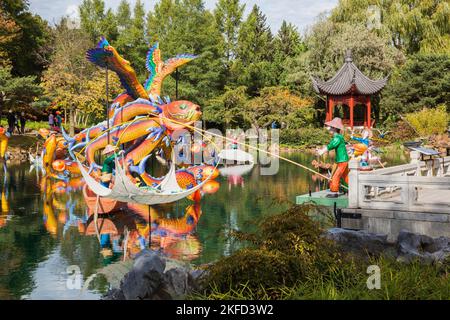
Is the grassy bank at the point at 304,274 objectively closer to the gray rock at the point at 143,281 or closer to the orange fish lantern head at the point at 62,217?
the gray rock at the point at 143,281

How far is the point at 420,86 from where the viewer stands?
1136 inches

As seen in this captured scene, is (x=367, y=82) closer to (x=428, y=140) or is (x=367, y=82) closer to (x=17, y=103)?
(x=428, y=140)

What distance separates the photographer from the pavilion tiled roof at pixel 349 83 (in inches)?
1173

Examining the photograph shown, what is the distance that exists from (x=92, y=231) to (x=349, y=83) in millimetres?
23304

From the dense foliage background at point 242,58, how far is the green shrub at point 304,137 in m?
0.18

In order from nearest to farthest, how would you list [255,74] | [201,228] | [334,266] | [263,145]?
[334,266], [201,228], [263,145], [255,74]

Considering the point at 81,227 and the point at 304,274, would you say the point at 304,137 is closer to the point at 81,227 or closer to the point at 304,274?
the point at 81,227

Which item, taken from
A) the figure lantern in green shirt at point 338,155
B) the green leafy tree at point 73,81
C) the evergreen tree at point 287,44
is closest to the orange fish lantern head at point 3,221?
the figure lantern in green shirt at point 338,155

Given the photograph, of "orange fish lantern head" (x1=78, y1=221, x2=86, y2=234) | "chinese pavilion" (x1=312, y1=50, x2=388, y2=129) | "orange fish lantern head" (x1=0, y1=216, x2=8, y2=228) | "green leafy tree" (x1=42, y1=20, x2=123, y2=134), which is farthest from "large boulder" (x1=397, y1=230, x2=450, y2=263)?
"green leafy tree" (x1=42, y1=20, x2=123, y2=134)

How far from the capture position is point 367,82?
99.1 ft

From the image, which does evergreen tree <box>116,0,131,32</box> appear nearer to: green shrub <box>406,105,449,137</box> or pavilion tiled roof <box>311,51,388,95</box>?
pavilion tiled roof <box>311,51,388,95</box>

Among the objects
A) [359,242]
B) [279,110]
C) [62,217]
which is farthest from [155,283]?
[279,110]
